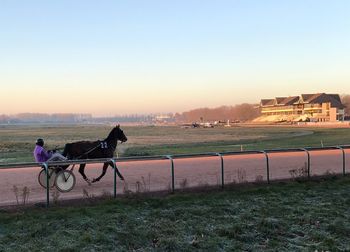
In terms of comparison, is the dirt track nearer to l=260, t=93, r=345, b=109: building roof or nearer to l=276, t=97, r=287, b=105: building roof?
l=260, t=93, r=345, b=109: building roof

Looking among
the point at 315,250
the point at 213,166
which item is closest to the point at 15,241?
the point at 315,250

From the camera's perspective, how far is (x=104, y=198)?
9859mm

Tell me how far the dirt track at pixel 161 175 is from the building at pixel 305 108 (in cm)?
10248

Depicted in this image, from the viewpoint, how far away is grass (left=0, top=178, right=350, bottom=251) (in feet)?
21.8

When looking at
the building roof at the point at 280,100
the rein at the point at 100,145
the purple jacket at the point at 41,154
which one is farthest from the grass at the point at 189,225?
the building roof at the point at 280,100

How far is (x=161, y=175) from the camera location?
14422 millimetres

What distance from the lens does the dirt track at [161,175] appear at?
11.2 metres

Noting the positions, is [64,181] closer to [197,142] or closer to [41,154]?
[41,154]

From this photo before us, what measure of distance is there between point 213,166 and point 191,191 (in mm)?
6624

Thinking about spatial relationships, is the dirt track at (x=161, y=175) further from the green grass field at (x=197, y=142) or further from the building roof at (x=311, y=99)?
the building roof at (x=311, y=99)

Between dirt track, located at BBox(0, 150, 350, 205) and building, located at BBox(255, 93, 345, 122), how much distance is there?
102481 millimetres

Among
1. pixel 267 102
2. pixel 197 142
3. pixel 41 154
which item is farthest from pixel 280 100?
pixel 41 154

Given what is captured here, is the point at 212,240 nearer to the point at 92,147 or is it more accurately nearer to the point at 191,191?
the point at 191,191

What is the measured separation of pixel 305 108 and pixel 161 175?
12530 cm
